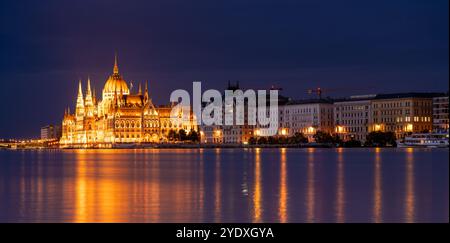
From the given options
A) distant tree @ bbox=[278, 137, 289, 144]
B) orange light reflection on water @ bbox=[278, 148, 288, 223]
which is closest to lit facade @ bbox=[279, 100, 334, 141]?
distant tree @ bbox=[278, 137, 289, 144]

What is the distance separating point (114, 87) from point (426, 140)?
256ft

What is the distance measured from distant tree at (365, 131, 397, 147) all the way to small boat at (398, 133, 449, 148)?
1.85 meters

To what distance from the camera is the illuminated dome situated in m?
170

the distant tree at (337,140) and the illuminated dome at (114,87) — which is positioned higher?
the illuminated dome at (114,87)

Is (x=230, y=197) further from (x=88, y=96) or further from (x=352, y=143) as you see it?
(x=88, y=96)

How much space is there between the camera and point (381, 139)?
113 meters

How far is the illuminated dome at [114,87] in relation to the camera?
557 feet

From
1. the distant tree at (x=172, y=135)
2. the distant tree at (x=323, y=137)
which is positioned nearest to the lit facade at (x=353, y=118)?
the distant tree at (x=323, y=137)

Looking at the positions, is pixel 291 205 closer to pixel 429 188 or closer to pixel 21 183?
pixel 429 188

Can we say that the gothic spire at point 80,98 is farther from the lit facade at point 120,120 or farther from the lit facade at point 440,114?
the lit facade at point 440,114

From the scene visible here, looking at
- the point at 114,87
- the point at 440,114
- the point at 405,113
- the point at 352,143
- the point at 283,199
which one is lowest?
the point at 283,199

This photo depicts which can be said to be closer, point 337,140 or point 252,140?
point 337,140

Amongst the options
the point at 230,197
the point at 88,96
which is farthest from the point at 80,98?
the point at 230,197
